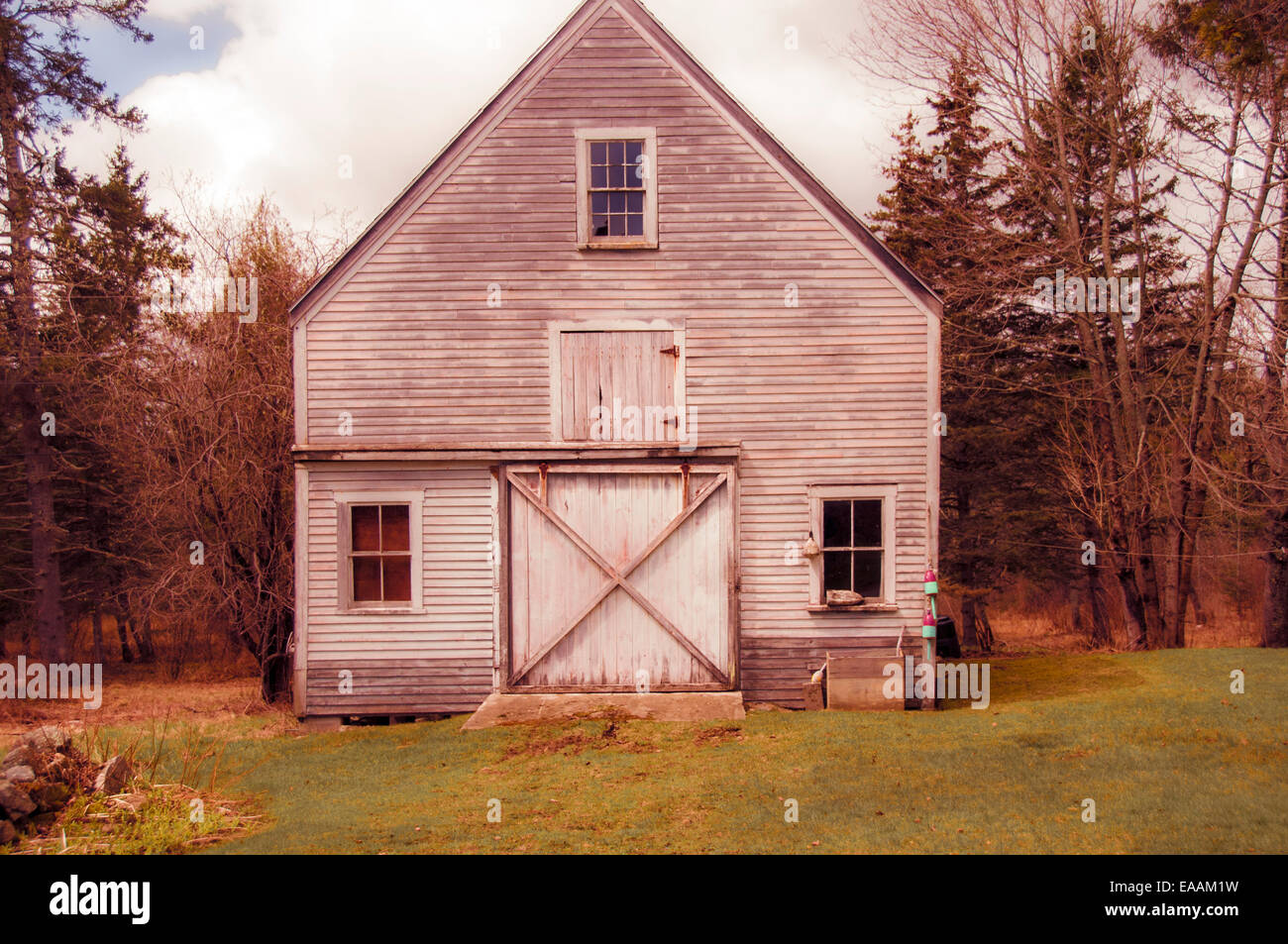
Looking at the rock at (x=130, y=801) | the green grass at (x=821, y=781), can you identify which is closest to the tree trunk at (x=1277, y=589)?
the green grass at (x=821, y=781)

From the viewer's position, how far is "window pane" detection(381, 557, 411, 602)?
13266 mm

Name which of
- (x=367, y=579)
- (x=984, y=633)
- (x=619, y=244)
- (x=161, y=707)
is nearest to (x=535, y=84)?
(x=619, y=244)

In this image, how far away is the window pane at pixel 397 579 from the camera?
13.3m

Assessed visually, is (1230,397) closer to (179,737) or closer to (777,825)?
(777,825)

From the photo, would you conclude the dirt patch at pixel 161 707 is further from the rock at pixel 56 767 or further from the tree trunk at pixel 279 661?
the rock at pixel 56 767

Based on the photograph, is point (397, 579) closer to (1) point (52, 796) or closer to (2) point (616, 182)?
(1) point (52, 796)

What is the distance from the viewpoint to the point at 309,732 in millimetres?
13070

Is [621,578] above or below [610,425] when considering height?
below

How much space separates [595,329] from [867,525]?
4819 millimetres

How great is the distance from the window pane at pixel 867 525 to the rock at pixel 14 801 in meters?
10.1

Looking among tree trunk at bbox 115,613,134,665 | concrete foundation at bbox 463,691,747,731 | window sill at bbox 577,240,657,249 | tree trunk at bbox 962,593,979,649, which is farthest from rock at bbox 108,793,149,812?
tree trunk at bbox 962,593,979,649

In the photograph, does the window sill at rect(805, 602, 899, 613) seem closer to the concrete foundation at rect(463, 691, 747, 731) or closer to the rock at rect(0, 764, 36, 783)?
the concrete foundation at rect(463, 691, 747, 731)

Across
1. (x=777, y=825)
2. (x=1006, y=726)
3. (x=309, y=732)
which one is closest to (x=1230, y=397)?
(x=1006, y=726)

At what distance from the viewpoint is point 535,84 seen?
1341 cm
